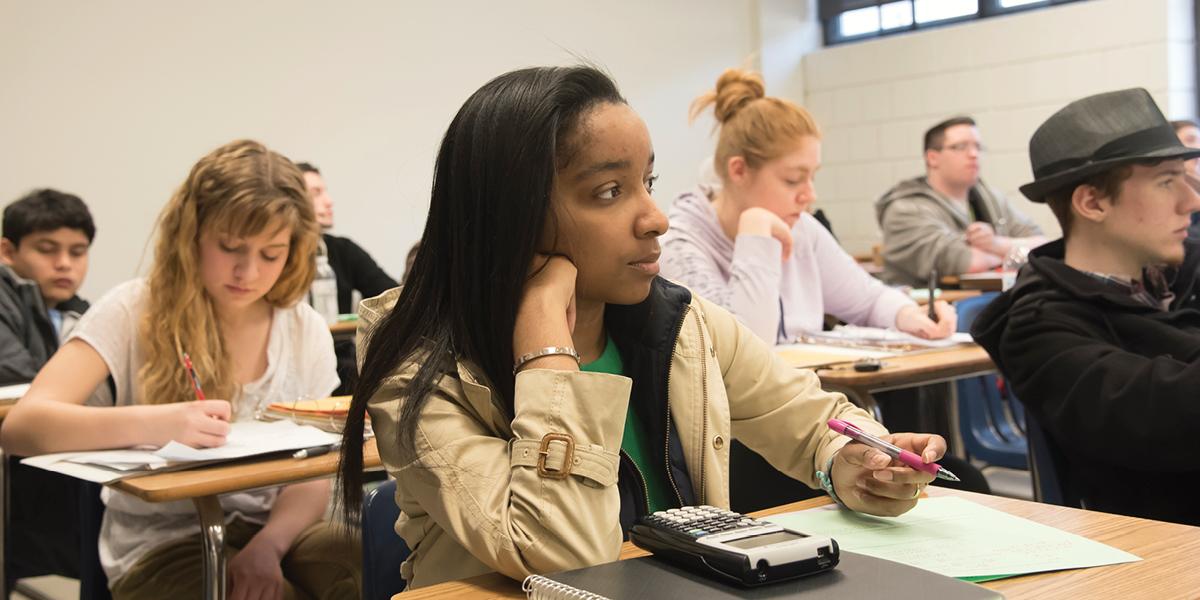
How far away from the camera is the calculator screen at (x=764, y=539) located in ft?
3.24

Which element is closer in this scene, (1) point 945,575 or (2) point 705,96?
(1) point 945,575

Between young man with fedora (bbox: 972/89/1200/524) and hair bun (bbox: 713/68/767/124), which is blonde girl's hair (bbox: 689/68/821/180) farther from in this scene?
young man with fedora (bbox: 972/89/1200/524)

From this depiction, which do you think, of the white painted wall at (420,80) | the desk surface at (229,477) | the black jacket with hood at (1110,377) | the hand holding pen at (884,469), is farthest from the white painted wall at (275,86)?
the hand holding pen at (884,469)

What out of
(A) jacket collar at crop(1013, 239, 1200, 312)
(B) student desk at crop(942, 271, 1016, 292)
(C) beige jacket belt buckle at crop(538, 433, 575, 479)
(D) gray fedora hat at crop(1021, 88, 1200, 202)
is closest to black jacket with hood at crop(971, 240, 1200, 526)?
(A) jacket collar at crop(1013, 239, 1200, 312)

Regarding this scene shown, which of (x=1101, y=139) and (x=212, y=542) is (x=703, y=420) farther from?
(x=1101, y=139)

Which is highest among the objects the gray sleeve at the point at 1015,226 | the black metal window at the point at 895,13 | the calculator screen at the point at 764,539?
the black metal window at the point at 895,13

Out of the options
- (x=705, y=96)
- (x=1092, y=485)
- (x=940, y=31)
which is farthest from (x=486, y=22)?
(x=1092, y=485)

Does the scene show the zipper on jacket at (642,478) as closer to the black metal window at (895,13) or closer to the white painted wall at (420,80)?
the white painted wall at (420,80)

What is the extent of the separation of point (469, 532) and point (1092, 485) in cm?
124

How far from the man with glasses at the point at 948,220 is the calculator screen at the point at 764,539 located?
4.43 meters

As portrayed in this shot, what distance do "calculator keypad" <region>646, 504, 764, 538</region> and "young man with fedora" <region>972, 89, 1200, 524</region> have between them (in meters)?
0.94

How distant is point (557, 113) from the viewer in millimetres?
1262

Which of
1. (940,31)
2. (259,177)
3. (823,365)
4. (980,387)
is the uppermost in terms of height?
(940,31)

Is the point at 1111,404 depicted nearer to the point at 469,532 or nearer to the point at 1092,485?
the point at 1092,485
